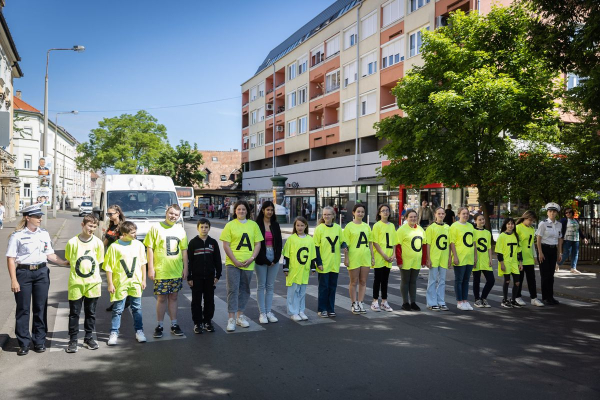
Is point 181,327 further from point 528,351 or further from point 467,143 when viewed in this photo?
point 467,143

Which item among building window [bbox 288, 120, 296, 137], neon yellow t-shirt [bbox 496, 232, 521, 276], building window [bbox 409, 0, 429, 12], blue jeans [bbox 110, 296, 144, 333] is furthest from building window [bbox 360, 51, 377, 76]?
blue jeans [bbox 110, 296, 144, 333]

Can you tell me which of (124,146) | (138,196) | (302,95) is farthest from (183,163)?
(138,196)

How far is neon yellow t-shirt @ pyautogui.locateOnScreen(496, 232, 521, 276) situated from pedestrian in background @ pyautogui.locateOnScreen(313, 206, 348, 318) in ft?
10.3

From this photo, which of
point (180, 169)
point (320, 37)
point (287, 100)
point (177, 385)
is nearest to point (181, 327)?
point (177, 385)

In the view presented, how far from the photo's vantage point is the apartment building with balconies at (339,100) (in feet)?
97.0

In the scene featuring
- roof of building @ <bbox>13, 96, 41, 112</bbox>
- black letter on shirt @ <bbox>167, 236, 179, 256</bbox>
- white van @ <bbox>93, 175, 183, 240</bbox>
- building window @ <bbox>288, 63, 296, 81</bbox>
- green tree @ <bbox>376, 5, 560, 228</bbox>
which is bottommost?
black letter on shirt @ <bbox>167, 236, 179, 256</bbox>

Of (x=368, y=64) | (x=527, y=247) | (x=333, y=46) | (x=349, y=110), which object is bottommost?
(x=527, y=247)

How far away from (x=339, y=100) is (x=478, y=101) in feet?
Result: 69.7

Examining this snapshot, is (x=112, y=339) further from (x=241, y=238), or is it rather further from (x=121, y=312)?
(x=241, y=238)

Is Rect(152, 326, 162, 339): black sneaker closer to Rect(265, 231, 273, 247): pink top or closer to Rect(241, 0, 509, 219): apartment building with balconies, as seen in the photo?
Rect(265, 231, 273, 247): pink top

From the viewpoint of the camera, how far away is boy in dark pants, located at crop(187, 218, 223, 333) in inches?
264

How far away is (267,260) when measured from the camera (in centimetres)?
721

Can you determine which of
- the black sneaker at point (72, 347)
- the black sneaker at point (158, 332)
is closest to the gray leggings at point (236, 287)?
the black sneaker at point (158, 332)

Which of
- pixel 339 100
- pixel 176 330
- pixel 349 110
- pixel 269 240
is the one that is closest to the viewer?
pixel 176 330
